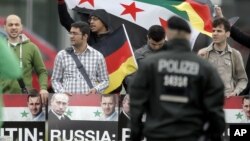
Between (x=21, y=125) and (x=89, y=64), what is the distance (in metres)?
1.09

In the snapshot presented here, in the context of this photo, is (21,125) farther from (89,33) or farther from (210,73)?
(210,73)

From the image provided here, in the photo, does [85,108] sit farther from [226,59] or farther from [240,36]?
[240,36]

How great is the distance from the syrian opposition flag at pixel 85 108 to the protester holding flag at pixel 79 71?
0.29 feet

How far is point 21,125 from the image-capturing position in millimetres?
13117

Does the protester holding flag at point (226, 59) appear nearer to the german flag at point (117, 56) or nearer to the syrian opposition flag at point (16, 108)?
the german flag at point (117, 56)

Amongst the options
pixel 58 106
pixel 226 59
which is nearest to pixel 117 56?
pixel 58 106

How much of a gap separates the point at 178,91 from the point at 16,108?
403cm

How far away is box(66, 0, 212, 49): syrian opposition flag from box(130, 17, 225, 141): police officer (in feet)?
15.4

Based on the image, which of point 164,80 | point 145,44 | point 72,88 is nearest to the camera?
point 164,80

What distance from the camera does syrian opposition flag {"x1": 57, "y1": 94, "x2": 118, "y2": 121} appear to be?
42.5 ft

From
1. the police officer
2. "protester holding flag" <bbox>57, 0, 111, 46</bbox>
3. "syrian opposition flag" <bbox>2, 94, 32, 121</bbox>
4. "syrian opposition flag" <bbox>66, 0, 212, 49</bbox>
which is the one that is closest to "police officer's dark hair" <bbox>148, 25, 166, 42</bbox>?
"protester holding flag" <bbox>57, 0, 111, 46</bbox>

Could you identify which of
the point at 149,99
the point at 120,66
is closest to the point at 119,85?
the point at 120,66

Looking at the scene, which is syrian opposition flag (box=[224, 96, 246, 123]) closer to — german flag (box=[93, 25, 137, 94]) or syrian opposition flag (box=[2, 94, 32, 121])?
german flag (box=[93, 25, 137, 94])

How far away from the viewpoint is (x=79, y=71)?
1298 cm
